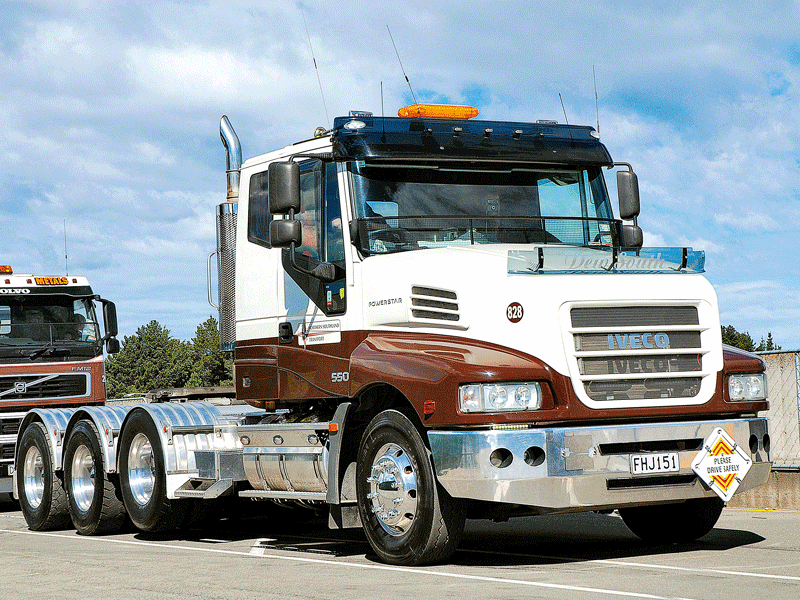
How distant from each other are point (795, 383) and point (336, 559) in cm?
708

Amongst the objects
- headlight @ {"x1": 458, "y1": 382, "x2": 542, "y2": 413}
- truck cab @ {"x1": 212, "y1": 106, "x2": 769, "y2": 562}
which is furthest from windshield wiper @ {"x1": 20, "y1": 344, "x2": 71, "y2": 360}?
headlight @ {"x1": 458, "y1": 382, "x2": 542, "y2": 413}

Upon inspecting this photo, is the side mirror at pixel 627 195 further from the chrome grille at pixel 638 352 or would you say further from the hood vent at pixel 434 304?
the hood vent at pixel 434 304

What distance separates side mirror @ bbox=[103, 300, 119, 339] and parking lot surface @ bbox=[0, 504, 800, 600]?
5110mm

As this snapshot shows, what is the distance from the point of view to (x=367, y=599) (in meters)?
7.15

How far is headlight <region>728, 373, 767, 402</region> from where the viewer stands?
344 inches

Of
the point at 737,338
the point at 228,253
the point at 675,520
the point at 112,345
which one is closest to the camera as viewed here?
the point at 675,520

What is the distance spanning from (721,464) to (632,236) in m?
2.47

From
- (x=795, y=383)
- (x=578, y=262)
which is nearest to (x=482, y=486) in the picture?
(x=578, y=262)

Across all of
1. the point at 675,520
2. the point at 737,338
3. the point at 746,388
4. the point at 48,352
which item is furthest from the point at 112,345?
the point at 737,338

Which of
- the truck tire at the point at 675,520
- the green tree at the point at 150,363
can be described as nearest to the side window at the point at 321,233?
the truck tire at the point at 675,520

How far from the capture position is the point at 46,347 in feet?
55.7

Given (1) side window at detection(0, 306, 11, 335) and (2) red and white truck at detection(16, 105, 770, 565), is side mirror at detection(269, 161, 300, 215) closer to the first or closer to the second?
(2) red and white truck at detection(16, 105, 770, 565)

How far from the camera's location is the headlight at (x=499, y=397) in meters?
8.09

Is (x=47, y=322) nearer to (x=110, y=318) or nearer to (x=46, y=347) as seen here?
(x=46, y=347)
